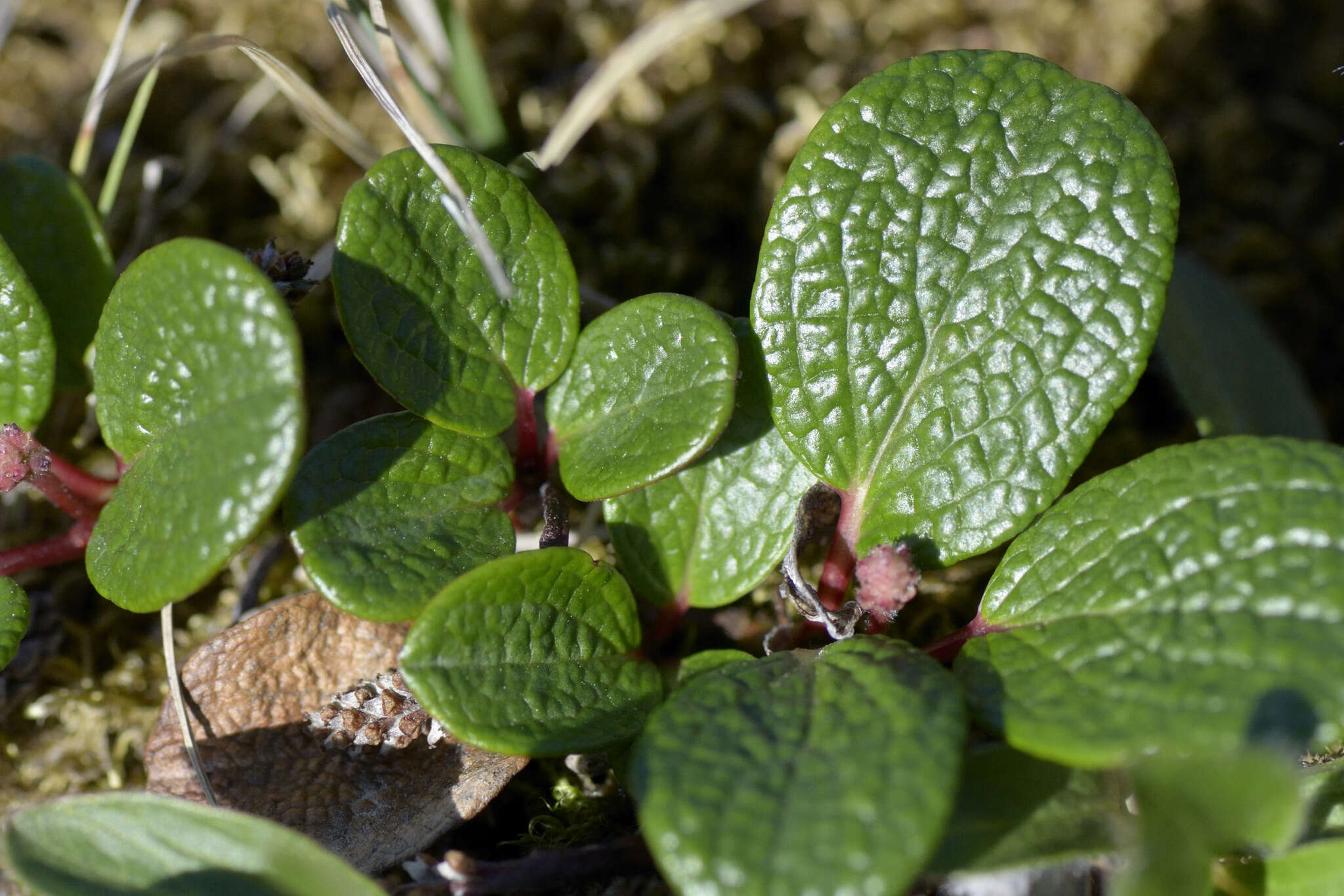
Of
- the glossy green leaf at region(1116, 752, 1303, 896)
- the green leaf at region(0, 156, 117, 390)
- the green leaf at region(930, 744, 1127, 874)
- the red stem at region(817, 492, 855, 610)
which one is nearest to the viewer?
the glossy green leaf at region(1116, 752, 1303, 896)

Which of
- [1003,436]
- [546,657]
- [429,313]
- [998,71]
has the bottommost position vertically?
[546,657]

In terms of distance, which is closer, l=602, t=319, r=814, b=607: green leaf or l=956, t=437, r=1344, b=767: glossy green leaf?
l=956, t=437, r=1344, b=767: glossy green leaf

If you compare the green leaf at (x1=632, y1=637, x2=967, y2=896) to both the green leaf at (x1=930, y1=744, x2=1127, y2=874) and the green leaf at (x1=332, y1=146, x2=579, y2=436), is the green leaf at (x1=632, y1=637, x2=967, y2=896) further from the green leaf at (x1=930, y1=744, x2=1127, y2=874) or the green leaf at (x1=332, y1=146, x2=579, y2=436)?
the green leaf at (x1=332, y1=146, x2=579, y2=436)

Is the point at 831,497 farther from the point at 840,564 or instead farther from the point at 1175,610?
the point at 1175,610

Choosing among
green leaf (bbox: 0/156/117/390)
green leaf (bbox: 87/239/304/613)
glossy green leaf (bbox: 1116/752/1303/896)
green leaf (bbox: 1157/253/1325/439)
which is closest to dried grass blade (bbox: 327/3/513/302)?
green leaf (bbox: 87/239/304/613)

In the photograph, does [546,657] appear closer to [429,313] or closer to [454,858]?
[454,858]

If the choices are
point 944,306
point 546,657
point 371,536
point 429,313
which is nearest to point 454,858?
point 546,657
